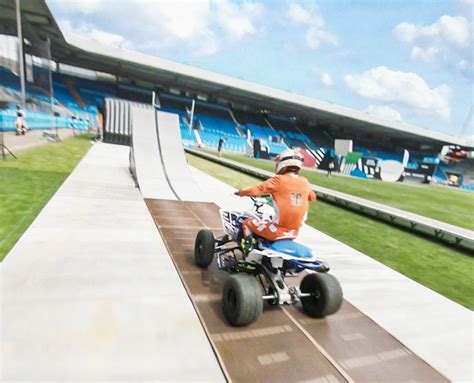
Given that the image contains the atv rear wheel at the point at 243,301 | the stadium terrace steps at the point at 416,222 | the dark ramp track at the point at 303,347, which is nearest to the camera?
the dark ramp track at the point at 303,347

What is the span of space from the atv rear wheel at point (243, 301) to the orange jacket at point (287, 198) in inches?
30.2

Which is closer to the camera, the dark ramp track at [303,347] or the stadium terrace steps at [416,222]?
the dark ramp track at [303,347]

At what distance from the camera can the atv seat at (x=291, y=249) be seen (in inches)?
124

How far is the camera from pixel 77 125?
29.3 m

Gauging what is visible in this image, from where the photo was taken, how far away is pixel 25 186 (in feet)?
23.9

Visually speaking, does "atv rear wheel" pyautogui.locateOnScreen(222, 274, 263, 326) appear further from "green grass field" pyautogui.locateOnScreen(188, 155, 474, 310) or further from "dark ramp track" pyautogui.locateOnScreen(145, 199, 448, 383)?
"green grass field" pyautogui.locateOnScreen(188, 155, 474, 310)

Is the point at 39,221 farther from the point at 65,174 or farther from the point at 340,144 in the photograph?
the point at 340,144

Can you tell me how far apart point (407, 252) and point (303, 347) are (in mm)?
5219

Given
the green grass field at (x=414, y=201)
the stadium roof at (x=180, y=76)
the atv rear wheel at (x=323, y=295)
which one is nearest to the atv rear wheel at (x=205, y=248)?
the atv rear wheel at (x=323, y=295)

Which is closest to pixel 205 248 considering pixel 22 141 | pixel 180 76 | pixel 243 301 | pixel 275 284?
pixel 275 284

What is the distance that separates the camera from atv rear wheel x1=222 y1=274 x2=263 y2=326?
2.99 metres

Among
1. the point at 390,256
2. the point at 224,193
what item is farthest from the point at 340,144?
the point at 390,256

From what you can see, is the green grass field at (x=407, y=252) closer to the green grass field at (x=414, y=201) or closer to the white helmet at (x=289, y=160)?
the white helmet at (x=289, y=160)

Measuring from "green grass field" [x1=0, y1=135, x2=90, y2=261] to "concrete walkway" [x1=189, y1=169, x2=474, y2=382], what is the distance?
391cm
